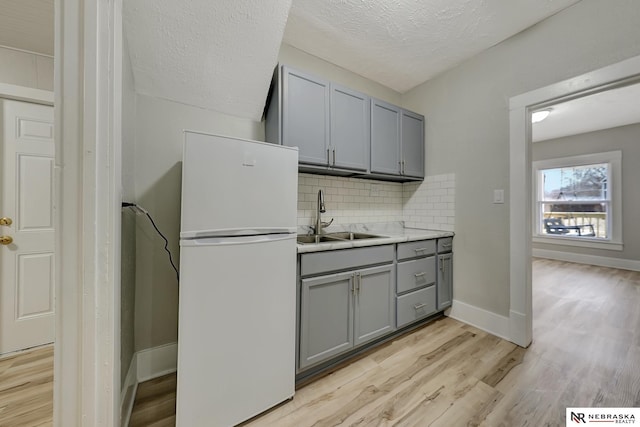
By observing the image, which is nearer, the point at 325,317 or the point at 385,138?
the point at 325,317

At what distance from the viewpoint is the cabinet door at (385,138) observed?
2.24 metres

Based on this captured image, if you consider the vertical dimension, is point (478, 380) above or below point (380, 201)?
below

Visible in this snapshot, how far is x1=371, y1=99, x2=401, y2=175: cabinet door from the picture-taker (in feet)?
7.35

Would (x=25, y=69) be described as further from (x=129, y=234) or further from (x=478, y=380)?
(x=478, y=380)

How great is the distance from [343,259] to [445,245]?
132 cm

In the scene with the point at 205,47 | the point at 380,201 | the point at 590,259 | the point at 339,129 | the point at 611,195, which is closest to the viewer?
the point at 205,47

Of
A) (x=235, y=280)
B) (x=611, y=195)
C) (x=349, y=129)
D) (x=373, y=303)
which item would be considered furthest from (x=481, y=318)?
(x=611, y=195)

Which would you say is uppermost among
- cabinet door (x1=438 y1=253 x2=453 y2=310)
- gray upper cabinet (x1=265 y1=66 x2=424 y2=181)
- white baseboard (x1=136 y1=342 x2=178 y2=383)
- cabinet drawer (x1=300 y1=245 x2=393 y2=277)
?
gray upper cabinet (x1=265 y1=66 x2=424 y2=181)

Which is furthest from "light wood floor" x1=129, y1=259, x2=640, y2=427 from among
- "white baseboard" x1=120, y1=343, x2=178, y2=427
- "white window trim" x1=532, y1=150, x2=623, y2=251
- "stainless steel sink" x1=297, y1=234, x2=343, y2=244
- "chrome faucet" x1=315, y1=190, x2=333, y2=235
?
"white window trim" x1=532, y1=150, x2=623, y2=251

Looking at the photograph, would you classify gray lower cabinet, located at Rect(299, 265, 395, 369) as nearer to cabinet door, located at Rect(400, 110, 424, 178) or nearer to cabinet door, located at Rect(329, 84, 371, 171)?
cabinet door, located at Rect(329, 84, 371, 171)

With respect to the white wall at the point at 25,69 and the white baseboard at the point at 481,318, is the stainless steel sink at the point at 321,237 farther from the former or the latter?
the white wall at the point at 25,69

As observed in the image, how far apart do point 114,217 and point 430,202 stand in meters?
2.64

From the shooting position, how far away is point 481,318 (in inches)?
86.4

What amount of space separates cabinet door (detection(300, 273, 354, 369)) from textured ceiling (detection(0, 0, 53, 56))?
250cm
